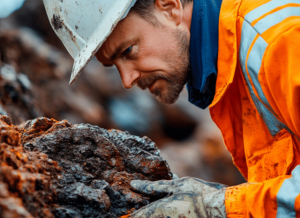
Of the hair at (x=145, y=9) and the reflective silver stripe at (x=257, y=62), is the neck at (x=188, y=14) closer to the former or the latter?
the hair at (x=145, y=9)

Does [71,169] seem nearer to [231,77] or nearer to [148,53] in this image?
[148,53]

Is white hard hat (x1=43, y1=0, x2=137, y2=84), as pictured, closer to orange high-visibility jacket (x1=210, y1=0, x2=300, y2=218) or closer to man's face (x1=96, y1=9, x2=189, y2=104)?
man's face (x1=96, y1=9, x2=189, y2=104)

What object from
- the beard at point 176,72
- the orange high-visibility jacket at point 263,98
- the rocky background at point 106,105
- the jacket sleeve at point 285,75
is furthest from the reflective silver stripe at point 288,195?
the rocky background at point 106,105

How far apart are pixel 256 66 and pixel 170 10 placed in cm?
63

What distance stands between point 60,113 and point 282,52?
9.14ft

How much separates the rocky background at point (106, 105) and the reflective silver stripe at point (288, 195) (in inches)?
101

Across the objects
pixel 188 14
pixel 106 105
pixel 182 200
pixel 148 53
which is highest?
pixel 188 14

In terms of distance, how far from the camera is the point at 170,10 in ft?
4.69

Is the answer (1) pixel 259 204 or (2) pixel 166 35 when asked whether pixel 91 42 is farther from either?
(1) pixel 259 204

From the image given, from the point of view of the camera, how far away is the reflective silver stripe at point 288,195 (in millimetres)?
923

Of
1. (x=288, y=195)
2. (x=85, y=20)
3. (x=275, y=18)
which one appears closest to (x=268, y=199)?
(x=288, y=195)

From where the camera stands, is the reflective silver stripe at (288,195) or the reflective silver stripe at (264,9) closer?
the reflective silver stripe at (288,195)

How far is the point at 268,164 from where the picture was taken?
127 cm

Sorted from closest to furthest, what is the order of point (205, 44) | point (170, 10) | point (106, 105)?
point (205, 44)
point (170, 10)
point (106, 105)
